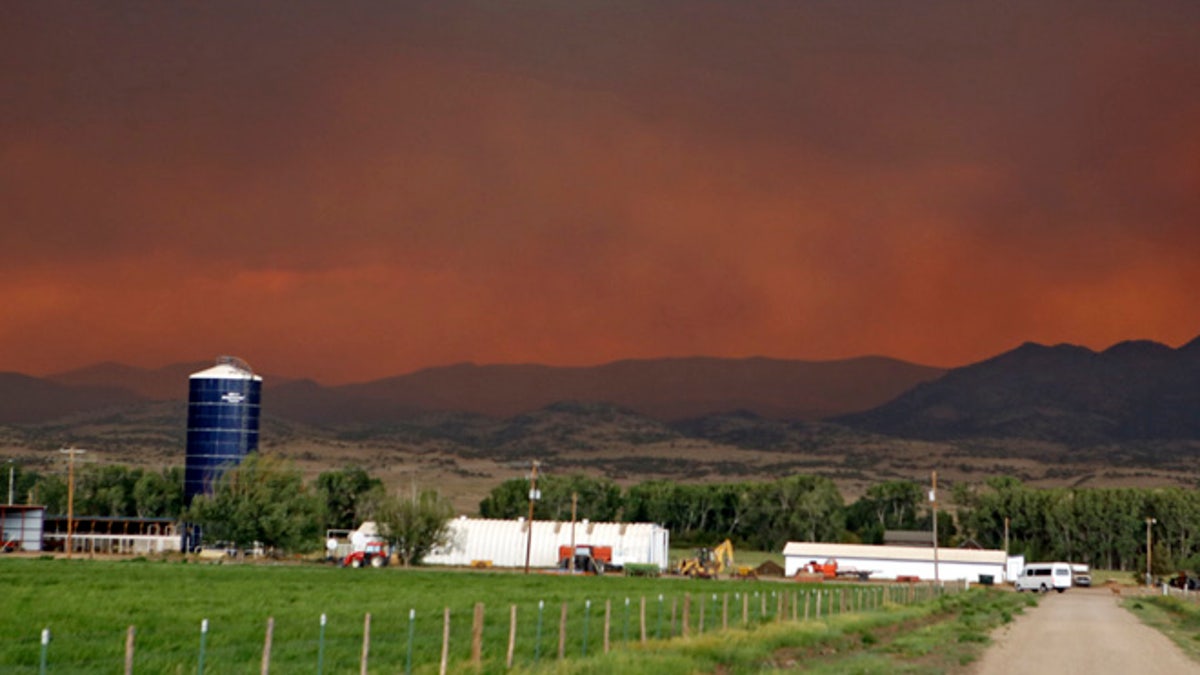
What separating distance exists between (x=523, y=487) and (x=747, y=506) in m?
27.7

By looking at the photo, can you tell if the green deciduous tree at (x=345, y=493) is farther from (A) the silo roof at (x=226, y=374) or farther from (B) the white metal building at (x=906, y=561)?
(B) the white metal building at (x=906, y=561)

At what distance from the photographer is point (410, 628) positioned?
2681 cm

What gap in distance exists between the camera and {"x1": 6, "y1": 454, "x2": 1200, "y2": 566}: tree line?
16638cm

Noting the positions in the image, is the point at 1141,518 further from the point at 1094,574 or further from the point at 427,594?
the point at 427,594

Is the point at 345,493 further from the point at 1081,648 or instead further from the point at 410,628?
the point at 410,628

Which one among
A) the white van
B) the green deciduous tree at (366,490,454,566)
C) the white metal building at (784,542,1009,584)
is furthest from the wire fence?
the white metal building at (784,542,1009,584)

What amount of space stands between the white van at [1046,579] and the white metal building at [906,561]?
16.7m

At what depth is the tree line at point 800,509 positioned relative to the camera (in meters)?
166

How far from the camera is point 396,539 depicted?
119m

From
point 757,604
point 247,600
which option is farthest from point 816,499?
point 247,600

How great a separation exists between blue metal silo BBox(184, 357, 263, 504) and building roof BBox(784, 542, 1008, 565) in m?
52.4

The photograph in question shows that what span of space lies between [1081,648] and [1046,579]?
73.3m

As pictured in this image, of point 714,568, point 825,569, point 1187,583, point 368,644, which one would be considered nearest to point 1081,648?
point 368,644

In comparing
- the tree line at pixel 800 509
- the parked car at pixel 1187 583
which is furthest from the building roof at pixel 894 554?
the parked car at pixel 1187 583
